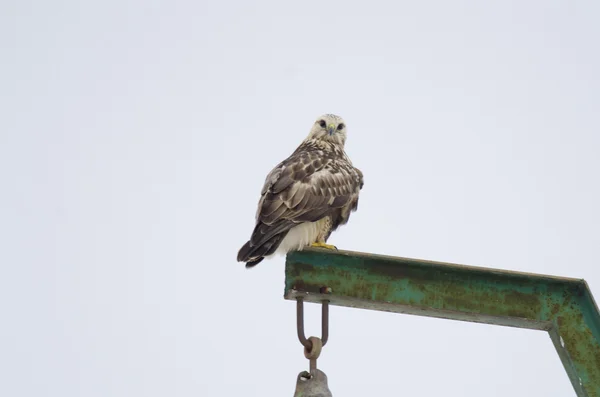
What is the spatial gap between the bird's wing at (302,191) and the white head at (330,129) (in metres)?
0.87

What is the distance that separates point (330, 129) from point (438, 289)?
4.99 metres

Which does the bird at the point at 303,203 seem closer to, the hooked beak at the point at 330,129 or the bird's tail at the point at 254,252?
the bird's tail at the point at 254,252

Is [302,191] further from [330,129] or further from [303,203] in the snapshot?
[330,129]

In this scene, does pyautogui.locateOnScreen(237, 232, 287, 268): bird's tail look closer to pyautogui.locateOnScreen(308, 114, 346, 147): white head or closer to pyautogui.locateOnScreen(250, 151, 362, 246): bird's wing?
pyautogui.locateOnScreen(250, 151, 362, 246): bird's wing

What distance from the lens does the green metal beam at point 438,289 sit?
475cm

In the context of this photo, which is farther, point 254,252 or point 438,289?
point 254,252

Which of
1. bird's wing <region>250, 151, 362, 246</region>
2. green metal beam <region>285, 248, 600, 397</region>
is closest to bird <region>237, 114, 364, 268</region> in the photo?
bird's wing <region>250, 151, 362, 246</region>

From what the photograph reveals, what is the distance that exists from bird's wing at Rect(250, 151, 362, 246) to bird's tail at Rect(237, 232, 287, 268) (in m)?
0.04

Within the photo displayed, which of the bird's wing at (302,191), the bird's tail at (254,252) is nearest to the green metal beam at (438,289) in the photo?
the bird's tail at (254,252)

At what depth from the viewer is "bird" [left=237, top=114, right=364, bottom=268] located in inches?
282

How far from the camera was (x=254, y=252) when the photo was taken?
22.7 feet

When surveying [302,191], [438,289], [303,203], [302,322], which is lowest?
[302,322]

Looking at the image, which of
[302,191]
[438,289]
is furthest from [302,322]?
[302,191]

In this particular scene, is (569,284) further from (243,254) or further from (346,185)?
(346,185)
